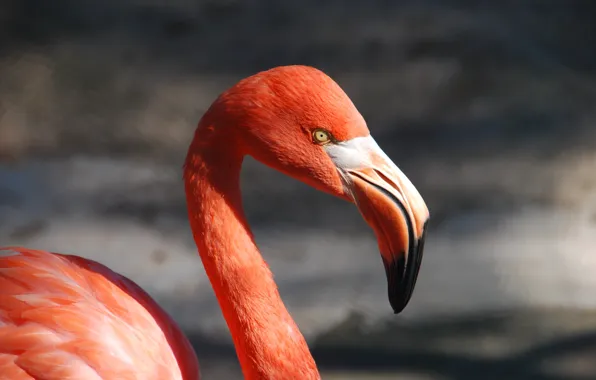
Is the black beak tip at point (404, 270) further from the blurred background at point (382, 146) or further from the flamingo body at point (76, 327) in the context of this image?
the blurred background at point (382, 146)

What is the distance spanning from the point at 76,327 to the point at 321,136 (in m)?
0.69

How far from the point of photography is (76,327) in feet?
5.75

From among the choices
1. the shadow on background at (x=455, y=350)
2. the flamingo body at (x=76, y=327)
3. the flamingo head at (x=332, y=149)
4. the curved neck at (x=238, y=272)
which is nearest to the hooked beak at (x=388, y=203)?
the flamingo head at (x=332, y=149)

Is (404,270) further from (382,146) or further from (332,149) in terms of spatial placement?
(382,146)

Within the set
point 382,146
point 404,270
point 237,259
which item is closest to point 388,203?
point 404,270

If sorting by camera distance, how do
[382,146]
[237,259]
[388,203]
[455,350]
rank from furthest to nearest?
[382,146] → [455,350] → [237,259] → [388,203]

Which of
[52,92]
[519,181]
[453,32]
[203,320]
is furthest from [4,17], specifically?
[519,181]

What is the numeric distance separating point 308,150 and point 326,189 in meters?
0.10

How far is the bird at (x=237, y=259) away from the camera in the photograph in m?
1.69

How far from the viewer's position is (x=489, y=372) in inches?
109

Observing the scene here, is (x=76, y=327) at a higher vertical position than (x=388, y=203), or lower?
lower

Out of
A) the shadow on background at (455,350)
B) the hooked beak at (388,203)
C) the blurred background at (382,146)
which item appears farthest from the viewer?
the blurred background at (382,146)

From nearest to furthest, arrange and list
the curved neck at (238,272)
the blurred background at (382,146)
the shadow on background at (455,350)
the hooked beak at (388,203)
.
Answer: the hooked beak at (388,203)
the curved neck at (238,272)
the shadow on background at (455,350)
the blurred background at (382,146)

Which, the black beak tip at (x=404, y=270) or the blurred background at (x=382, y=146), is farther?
the blurred background at (x=382, y=146)
